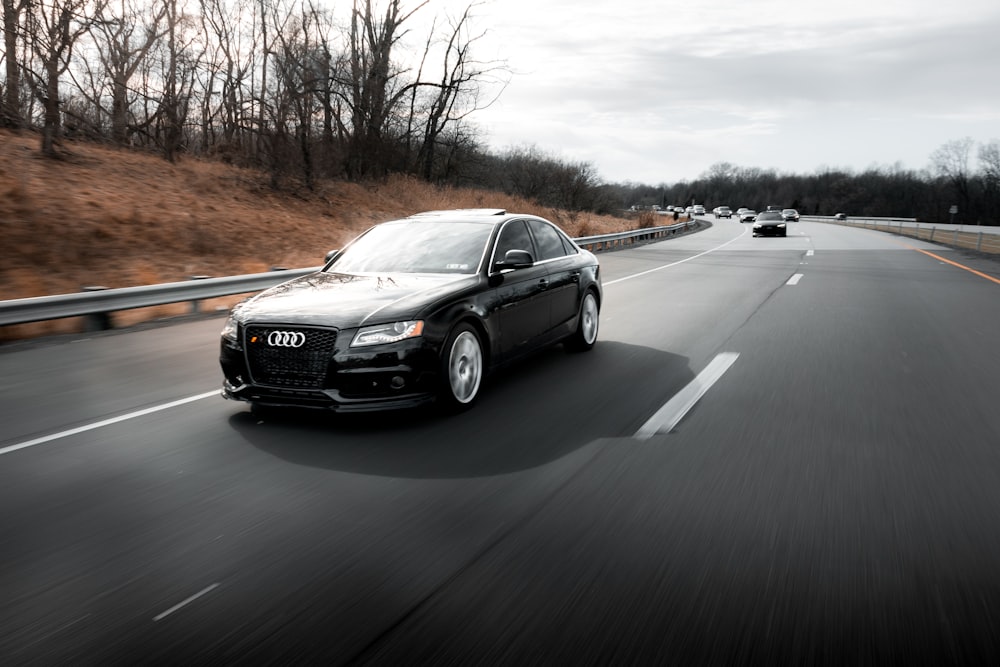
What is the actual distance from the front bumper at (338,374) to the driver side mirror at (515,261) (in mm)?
1366

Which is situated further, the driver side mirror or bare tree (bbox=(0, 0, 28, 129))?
bare tree (bbox=(0, 0, 28, 129))

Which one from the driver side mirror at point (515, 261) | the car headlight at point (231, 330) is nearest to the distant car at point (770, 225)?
the driver side mirror at point (515, 261)

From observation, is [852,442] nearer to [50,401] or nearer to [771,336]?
[771,336]

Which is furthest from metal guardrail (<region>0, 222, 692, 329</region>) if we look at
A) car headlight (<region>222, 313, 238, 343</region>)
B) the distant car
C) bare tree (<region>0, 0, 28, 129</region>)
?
the distant car

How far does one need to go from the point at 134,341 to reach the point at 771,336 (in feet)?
25.9

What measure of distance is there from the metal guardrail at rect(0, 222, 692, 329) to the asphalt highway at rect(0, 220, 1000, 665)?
6.40 feet

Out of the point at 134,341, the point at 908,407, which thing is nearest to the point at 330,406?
the point at 908,407

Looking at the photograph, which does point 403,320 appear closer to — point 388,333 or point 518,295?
point 388,333

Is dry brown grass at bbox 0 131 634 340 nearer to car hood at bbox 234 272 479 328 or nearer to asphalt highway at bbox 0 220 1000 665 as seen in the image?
car hood at bbox 234 272 479 328

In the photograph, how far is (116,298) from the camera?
1035 cm

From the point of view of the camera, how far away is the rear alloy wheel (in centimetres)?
575

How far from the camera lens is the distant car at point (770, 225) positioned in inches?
1686

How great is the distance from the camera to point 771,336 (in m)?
9.70

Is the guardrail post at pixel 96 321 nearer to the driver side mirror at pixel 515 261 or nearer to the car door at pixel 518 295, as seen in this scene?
the car door at pixel 518 295
